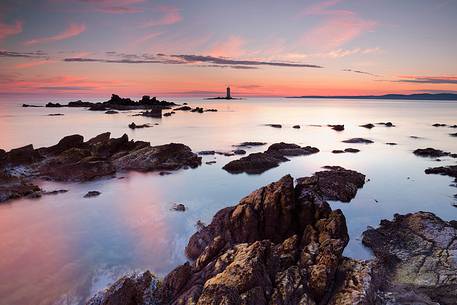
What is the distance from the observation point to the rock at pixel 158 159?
28.2m

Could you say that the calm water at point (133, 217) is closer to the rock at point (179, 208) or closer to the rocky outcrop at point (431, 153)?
the rock at point (179, 208)

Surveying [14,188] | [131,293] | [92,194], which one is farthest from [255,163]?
[131,293]

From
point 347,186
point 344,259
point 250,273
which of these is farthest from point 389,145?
point 250,273

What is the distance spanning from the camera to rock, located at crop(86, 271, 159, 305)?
8.78 metres

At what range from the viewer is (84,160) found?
2670 centimetres

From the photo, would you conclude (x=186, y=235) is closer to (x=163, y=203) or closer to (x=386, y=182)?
(x=163, y=203)

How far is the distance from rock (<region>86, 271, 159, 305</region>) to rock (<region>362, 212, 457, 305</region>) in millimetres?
5973

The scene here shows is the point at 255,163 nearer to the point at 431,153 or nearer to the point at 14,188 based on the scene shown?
the point at 14,188

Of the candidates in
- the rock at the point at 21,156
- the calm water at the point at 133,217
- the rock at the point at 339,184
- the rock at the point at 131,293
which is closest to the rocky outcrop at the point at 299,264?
the rock at the point at 131,293

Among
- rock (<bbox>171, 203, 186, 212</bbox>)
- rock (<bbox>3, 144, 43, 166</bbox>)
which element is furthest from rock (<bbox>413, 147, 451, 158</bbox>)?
rock (<bbox>3, 144, 43, 166</bbox>)

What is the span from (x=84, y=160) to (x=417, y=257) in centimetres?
2301

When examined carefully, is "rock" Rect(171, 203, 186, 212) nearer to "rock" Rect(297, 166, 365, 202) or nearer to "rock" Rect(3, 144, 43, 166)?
"rock" Rect(297, 166, 365, 202)

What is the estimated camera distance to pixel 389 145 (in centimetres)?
4222

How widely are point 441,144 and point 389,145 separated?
795 centimetres
